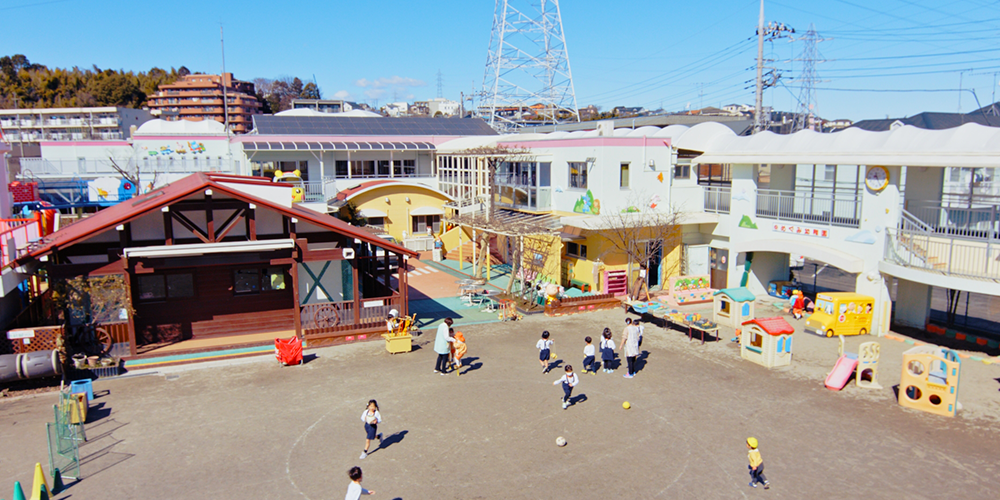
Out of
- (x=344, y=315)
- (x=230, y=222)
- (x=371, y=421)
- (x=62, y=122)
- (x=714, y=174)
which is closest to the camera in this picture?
(x=371, y=421)

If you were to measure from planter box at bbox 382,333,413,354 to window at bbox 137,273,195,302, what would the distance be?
6.14 metres

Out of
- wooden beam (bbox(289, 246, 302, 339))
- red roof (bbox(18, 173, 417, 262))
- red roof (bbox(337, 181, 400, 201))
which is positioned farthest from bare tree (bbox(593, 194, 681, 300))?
red roof (bbox(337, 181, 400, 201))

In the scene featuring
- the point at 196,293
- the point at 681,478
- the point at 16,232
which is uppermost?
the point at 16,232

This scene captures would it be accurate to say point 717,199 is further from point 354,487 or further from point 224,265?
point 354,487

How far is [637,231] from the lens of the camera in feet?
74.1

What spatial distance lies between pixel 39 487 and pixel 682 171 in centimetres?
2240

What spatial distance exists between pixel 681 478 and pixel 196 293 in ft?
46.8

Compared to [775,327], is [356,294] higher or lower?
higher

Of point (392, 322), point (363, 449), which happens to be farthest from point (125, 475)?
point (392, 322)

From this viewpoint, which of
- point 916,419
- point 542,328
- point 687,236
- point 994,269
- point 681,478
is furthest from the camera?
point 687,236

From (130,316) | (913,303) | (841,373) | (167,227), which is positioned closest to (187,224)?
(167,227)

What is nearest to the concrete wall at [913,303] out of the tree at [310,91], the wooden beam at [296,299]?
Result: the wooden beam at [296,299]

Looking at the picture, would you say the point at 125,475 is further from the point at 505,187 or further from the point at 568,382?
the point at 505,187

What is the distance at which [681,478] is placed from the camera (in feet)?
32.7
